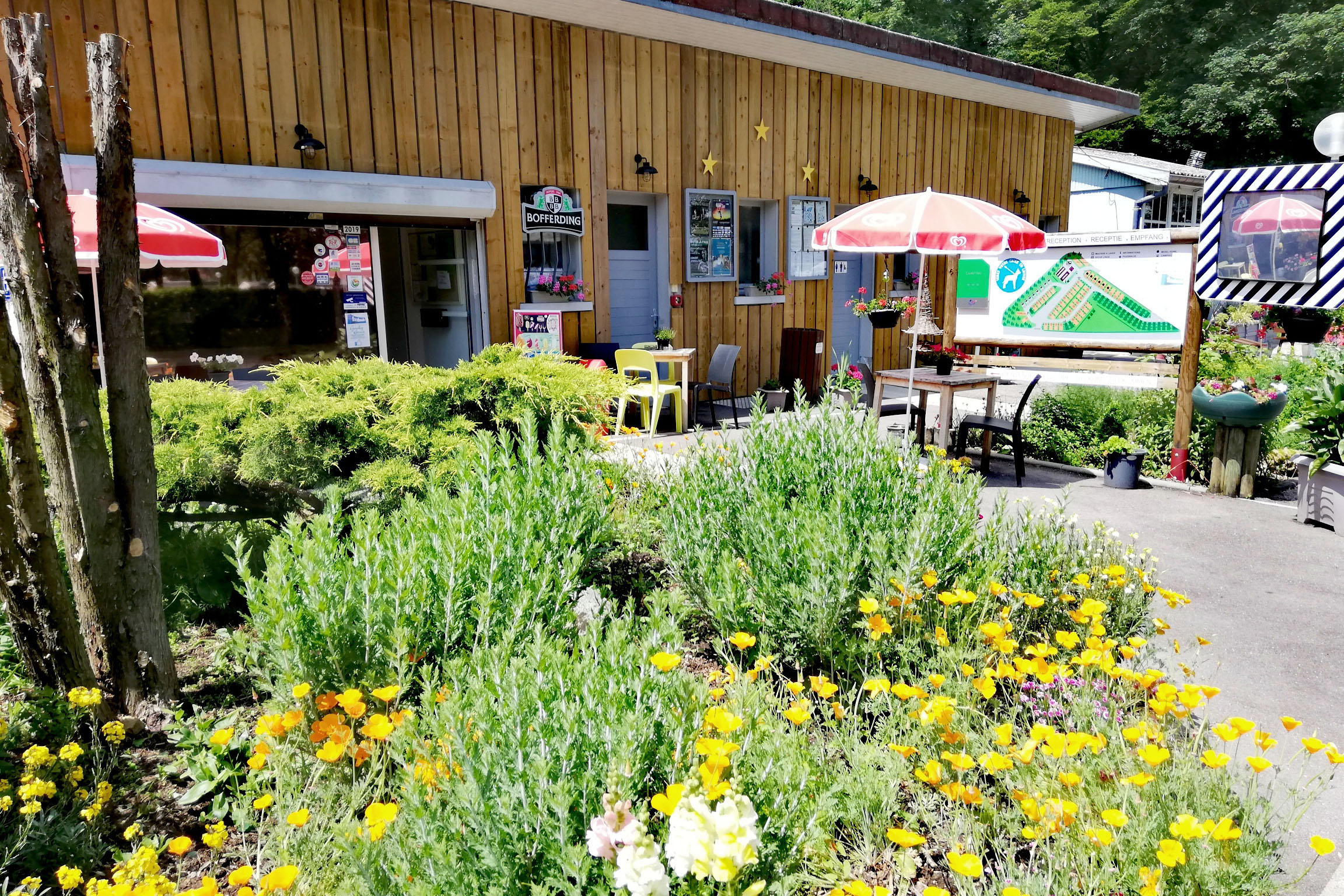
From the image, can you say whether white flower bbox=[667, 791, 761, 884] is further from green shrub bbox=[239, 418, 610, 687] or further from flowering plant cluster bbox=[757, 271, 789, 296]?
flowering plant cluster bbox=[757, 271, 789, 296]

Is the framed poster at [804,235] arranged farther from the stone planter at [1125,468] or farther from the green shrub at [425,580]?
the green shrub at [425,580]

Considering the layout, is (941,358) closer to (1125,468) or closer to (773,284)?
(1125,468)

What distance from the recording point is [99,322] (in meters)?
4.04

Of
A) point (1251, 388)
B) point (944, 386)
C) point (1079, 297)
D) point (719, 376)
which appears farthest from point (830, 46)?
point (1251, 388)

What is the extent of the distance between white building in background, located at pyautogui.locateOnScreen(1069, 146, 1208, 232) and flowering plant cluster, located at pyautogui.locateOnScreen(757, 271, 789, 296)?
48.0 ft

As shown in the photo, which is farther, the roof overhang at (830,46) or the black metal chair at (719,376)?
the black metal chair at (719,376)

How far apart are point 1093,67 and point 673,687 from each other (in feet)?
144

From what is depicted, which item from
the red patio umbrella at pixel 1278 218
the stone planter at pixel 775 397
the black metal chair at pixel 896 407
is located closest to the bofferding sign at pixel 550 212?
the stone planter at pixel 775 397

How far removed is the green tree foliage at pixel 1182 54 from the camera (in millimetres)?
32844

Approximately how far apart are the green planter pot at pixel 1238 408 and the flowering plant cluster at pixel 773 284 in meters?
5.89

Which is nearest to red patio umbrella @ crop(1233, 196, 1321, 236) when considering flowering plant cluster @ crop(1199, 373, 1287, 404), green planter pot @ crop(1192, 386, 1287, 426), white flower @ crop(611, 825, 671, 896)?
flowering plant cluster @ crop(1199, 373, 1287, 404)

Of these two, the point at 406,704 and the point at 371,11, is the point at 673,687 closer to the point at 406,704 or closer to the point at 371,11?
the point at 406,704

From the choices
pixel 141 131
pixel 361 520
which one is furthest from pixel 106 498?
pixel 141 131

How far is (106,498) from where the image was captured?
8.72ft
